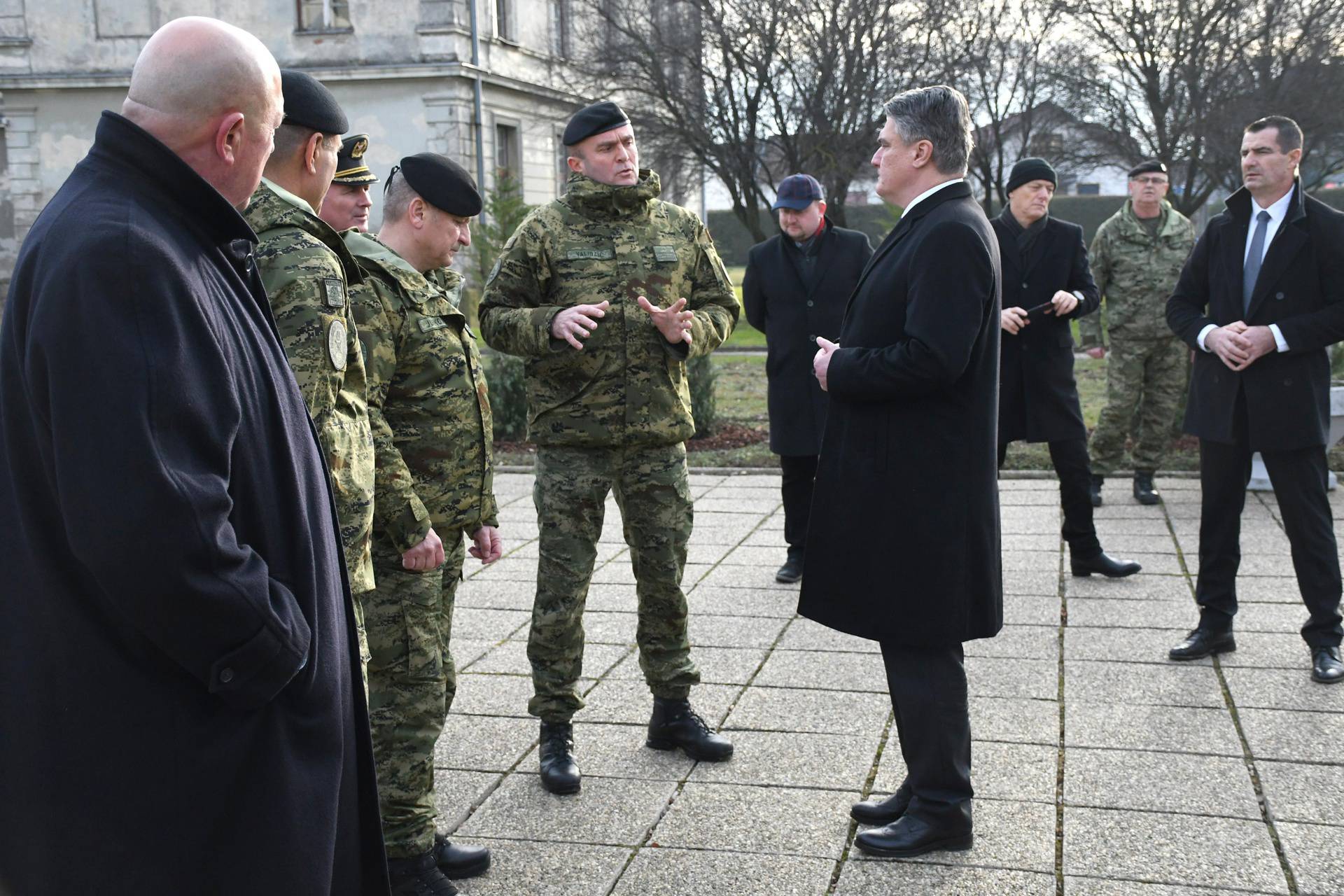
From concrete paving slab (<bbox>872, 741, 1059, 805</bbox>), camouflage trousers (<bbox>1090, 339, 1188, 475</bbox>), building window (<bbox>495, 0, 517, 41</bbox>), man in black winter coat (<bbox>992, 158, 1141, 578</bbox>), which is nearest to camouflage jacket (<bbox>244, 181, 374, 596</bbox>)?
concrete paving slab (<bbox>872, 741, 1059, 805</bbox>)

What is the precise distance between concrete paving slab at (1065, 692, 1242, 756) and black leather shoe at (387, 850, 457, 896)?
219 centimetres

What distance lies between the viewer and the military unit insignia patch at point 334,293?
Result: 271 centimetres

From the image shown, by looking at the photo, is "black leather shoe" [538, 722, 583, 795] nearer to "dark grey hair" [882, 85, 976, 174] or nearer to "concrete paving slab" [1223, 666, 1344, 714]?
"dark grey hair" [882, 85, 976, 174]

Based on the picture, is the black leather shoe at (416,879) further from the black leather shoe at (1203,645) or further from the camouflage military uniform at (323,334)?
the black leather shoe at (1203,645)

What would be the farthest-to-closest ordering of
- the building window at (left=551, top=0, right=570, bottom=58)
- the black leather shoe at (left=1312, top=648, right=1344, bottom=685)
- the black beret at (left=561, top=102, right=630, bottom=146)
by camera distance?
the building window at (left=551, top=0, right=570, bottom=58) < the black leather shoe at (left=1312, top=648, right=1344, bottom=685) < the black beret at (left=561, top=102, right=630, bottom=146)

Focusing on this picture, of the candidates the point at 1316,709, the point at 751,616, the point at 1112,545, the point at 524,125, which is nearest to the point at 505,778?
the point at 751,616

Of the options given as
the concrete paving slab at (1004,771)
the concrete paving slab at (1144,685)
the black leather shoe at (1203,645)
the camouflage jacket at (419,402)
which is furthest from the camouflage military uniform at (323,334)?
the black leather shoe at (1203,645)

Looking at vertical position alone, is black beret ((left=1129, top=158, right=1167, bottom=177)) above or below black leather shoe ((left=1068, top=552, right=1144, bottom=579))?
above

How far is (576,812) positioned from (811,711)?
115cm

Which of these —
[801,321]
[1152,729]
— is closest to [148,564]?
[1152,729]

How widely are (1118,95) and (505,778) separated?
2512 cm

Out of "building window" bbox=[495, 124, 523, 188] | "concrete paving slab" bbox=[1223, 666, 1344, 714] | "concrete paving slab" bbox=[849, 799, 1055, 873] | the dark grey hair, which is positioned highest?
"building window" bbox=[495, 124, 523, 188]

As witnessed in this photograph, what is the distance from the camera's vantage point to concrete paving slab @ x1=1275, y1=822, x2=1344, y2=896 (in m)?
3.29

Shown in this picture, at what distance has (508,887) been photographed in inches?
136
